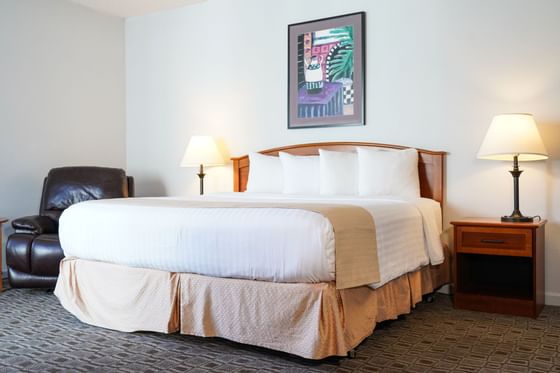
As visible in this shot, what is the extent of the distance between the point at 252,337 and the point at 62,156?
340 cm

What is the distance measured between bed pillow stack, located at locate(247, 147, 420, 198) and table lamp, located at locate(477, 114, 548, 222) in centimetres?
54

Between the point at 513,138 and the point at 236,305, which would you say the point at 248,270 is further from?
the point at 513,138

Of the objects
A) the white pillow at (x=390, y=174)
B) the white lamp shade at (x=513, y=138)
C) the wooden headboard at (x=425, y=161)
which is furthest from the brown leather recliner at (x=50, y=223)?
the white lamp shade at (x=513, y=138)

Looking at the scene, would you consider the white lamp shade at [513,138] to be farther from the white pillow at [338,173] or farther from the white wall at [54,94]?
the white wall at [54,94]

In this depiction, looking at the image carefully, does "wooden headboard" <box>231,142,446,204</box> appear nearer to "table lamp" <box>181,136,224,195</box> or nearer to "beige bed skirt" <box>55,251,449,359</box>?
"table lamp" <box>181,136,224,195</box>

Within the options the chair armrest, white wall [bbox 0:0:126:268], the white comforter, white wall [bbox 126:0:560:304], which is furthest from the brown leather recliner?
white wall [bbox 126:0:560:304]

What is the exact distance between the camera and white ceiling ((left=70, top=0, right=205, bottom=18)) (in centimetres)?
507

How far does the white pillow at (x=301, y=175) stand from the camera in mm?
4098

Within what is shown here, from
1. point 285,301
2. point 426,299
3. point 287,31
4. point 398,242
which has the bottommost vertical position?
point 426,299

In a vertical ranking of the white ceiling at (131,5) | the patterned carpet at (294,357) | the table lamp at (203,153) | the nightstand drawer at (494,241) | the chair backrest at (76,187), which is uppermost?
the white ceiling at (131,5)

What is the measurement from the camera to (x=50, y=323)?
3.11m

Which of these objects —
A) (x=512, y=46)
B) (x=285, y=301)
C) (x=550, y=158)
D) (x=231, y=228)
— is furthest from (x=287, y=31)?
(x=285, y=301)

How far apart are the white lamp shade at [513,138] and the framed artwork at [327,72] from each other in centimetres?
111

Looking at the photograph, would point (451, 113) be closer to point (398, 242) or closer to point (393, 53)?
point (393, 53)
